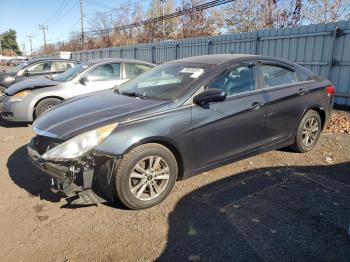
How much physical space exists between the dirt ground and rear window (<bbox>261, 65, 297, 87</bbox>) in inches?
48.5

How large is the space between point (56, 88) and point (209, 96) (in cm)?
475

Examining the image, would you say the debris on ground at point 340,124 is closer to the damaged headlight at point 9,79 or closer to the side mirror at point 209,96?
the side mirror at point 209,96

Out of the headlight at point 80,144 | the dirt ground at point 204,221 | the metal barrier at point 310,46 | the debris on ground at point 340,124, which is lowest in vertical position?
the dirt ground at point 204,221

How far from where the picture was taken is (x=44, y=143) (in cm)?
366

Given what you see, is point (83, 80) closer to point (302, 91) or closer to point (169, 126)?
point (169, 126)

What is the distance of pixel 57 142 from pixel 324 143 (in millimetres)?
4602

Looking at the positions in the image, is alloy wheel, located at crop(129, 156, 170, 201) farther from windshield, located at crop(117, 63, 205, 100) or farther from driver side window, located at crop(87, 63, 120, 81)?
driver side window, located at crop(87, 63, 120, 81)

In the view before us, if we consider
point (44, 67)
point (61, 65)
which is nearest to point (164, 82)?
point (61, 65)

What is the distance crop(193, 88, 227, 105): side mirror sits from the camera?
145 inches

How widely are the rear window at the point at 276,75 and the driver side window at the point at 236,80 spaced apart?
26 centimetres

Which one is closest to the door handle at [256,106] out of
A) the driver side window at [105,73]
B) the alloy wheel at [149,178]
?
the alloy wheel at [149,178]

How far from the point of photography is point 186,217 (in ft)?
11.0

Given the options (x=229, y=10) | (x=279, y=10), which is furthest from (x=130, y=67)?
(x=229, y=10)

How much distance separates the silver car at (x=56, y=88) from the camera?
23.2 ft
